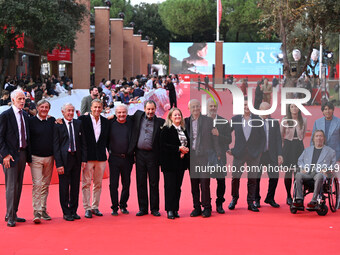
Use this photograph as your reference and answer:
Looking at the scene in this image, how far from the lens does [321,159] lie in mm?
9625

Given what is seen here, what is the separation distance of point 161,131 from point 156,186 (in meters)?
0.87

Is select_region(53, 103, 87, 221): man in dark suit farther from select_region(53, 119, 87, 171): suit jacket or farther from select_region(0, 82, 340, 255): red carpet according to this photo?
select_region(0, 82, 340, 255): red carpet

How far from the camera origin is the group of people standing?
8.93 meters

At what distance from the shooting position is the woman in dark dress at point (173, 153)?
30.7 ft

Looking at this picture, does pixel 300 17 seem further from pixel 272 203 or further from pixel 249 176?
pixel 249 176

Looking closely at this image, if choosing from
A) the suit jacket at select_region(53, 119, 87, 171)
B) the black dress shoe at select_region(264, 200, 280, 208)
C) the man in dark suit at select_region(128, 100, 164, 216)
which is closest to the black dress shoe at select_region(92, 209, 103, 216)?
the man in dark suit at select_region(128, 100, 164, 216)

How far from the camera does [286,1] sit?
1927cm

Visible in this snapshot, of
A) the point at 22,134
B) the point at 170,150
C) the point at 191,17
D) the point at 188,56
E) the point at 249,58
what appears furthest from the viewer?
the point at 191,17

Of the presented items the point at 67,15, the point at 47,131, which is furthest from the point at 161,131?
the point at 67,15

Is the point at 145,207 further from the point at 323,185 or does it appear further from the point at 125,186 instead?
the point at 323,185

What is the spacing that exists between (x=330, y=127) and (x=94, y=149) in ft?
11.8

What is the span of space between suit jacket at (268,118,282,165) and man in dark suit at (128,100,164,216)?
172 cm

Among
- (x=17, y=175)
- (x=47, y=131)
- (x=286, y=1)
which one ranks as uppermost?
(x=286, y=1)

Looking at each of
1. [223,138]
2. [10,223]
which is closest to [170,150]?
[223,138]
